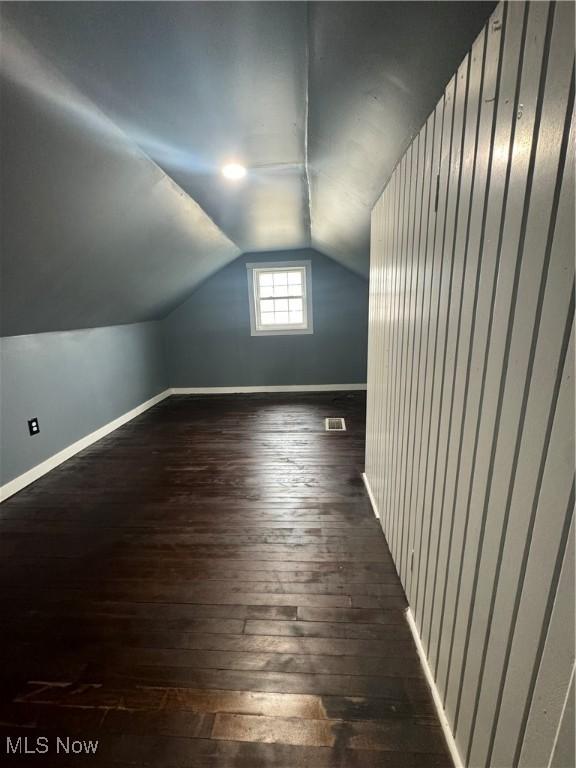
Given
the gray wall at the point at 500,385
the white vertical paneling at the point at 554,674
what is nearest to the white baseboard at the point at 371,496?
the gray wall at the point at 500,385

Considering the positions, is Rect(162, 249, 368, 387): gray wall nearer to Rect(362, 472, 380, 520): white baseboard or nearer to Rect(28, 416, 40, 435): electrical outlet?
Rect(28, 416, 40, 435): electrical outlet

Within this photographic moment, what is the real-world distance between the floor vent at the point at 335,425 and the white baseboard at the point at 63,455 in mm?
2445

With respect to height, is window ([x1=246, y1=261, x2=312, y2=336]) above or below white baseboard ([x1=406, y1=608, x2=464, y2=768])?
above

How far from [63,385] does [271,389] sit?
2807mm

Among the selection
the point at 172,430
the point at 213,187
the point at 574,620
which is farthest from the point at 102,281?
the point at 574,620

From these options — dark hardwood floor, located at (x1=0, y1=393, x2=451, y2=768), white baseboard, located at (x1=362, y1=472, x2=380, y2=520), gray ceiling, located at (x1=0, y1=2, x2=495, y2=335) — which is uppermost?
gray ceiling, located at (x1=0, y1=2, x2=495, y2=335)

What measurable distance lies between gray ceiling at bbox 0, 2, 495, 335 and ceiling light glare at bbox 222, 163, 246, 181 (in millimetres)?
54

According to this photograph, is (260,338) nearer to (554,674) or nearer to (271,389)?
A: (271,389)

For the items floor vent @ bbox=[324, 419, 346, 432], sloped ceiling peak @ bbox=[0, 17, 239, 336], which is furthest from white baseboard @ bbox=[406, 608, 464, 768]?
sloped ceiling peak @ bbox=[0, 17, 239, 336]

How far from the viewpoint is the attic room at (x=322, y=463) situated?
26.5 inches

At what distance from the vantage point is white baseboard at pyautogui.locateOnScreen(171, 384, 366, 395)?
5.25m

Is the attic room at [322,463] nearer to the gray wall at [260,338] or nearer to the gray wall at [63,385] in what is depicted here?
the gray wall at [63,385]

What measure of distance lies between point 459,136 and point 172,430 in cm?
372

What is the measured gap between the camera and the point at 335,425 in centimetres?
388
